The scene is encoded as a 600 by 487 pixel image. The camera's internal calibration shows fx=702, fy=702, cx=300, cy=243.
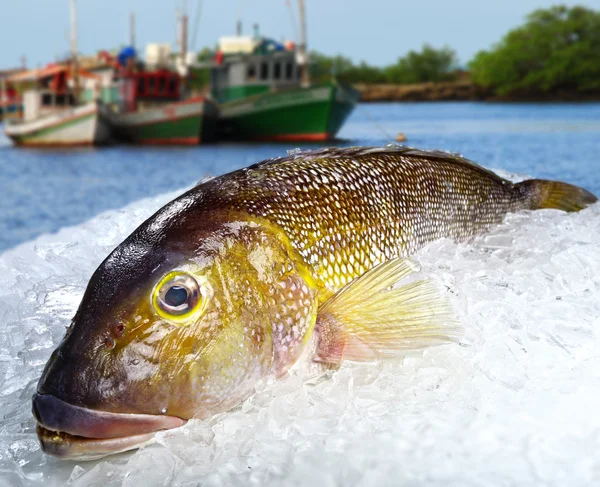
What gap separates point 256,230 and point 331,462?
0.59 metres

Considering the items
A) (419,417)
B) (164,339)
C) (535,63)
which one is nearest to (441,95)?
(535,63)

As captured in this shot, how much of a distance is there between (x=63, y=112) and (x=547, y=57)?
3783 cm

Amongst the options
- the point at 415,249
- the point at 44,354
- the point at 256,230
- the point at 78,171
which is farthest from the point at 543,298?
the point at 78,171

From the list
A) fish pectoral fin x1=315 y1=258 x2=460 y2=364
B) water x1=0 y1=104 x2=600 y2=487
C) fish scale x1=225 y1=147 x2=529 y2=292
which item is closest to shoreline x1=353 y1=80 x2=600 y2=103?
fish scale x1=225 y1=147 x2=529 y2=292

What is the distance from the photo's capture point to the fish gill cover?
1.47m

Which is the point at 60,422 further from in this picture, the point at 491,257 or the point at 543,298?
the point at 491,257

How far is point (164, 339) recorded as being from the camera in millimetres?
1544

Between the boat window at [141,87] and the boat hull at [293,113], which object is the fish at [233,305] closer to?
the boat hull at [293,113]

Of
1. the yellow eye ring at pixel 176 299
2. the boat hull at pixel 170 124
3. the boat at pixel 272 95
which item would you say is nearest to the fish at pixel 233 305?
the yellow eye ring at pixel 176 299

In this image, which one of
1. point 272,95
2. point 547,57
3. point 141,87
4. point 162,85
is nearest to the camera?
point 272,95

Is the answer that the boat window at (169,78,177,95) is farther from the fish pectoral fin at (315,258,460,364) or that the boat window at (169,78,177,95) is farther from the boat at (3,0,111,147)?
the fish pectoral fin at (315,258,460,364)

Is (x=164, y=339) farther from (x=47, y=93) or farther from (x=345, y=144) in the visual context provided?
(x=47, y=93)

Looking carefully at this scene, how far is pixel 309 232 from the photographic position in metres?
1.90

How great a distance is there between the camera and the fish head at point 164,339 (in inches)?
58.9
